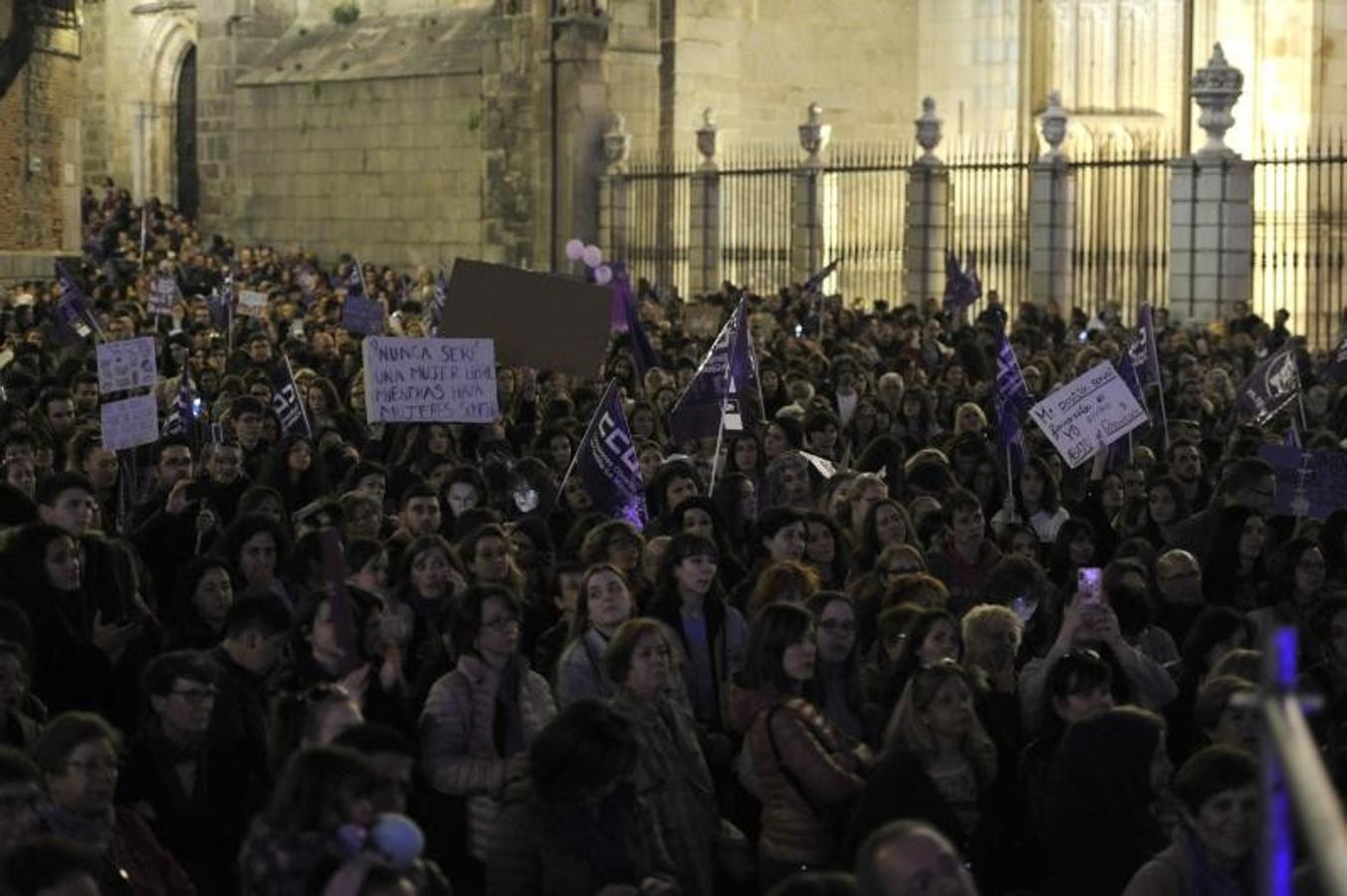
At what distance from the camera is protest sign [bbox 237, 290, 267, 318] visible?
27625 mm

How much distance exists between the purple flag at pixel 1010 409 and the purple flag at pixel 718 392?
157cm

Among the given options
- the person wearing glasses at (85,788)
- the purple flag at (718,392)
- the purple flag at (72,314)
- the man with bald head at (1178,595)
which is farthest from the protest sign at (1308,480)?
the purple flag at (72,314)

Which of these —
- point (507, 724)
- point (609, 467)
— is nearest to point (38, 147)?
point (609, 467)

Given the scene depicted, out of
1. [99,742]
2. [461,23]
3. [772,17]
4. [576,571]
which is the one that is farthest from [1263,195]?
[99,742]

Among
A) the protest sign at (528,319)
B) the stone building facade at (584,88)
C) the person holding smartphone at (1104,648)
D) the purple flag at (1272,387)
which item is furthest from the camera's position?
the stone building facade at (584,88)

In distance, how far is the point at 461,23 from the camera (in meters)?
42.2

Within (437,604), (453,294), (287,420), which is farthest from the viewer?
(453,294)

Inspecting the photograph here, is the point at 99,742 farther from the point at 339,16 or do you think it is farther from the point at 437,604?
the point at 339,16

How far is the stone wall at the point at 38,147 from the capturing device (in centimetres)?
3353

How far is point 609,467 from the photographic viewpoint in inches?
550

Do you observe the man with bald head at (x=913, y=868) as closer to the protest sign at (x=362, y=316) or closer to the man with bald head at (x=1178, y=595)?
the man with bald head at (x=1178, y=595)

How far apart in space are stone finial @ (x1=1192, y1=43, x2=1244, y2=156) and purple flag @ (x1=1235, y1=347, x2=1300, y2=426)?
11169mm

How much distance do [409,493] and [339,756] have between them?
602cm

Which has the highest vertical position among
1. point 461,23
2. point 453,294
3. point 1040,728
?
point 461,23
